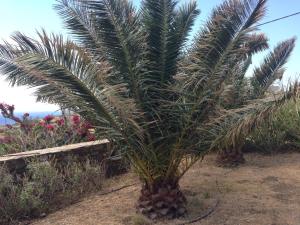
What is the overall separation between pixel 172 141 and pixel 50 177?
2.01 meters

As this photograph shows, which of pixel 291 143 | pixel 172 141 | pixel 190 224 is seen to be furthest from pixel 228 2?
pixel 291 143

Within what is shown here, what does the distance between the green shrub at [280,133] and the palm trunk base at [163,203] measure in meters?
5.13

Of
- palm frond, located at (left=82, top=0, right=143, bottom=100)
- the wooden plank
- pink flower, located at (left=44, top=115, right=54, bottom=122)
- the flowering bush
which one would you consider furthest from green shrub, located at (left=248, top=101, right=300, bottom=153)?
palm frond, located at (left=82, top=0, right=143, bottom=100)

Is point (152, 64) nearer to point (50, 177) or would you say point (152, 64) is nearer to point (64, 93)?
point (64, 93)

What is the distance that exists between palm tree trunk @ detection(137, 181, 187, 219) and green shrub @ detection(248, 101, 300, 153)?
5124 millimetres

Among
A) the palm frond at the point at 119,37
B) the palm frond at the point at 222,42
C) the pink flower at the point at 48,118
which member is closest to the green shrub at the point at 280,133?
the pink flower at the point at 48,118

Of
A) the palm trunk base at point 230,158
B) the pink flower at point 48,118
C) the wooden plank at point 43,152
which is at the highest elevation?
the pink flower at point 48,118

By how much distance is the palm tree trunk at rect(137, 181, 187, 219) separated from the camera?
5953mm

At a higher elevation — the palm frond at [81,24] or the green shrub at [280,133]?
the palm frond at [81,24]

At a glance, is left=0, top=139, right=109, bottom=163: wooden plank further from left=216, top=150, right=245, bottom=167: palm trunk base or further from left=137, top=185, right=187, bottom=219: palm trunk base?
left=216, top=150, right=245, bottom=167: palm trunk base

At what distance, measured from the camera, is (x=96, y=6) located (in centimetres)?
556

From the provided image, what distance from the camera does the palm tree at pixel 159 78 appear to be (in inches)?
215

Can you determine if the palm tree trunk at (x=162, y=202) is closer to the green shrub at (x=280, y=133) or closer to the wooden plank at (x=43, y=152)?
the wooden plank at (x=43, y=152)

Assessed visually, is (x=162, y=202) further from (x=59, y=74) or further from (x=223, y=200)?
(x=59, y=74)
